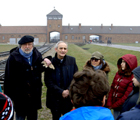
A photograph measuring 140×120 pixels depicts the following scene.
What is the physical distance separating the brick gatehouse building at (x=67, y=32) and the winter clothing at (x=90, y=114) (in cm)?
5573

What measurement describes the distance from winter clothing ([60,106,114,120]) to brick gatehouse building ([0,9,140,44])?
5573 centimetres

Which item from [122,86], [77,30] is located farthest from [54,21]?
[122,86]

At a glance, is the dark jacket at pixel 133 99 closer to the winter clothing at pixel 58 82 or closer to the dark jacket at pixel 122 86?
the dark jacket at pixel 122 86

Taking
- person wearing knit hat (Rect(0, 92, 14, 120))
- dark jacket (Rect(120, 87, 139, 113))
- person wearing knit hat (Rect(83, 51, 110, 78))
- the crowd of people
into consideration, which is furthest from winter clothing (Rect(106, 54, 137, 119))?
person wearing knit hat (Rect(0, 92, 14, 120))

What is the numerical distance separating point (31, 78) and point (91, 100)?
1.62m

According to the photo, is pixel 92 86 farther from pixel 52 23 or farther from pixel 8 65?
pixel 52 23

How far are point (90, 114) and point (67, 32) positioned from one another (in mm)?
57656

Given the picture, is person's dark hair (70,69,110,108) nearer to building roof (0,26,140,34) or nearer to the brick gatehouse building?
the brick gatehouse building

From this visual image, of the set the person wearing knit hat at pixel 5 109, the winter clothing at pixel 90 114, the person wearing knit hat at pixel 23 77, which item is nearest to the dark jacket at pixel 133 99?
the winter clothing at pixel 90 114

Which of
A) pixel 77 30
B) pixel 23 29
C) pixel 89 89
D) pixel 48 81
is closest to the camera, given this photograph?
pixel 89 89

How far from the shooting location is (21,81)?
2.60m

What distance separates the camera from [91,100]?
4.24ft

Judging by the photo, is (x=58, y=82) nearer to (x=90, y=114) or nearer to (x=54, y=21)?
(x=90, y=114)

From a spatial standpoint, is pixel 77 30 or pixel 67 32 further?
pixel 77 30
